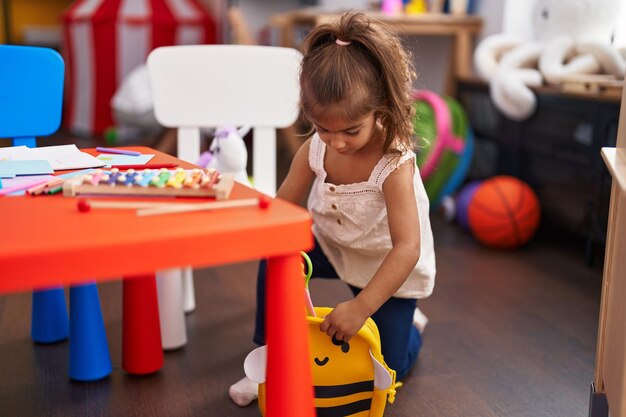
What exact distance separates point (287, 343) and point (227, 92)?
3.06ft

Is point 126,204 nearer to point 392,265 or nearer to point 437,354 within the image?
point 392,265

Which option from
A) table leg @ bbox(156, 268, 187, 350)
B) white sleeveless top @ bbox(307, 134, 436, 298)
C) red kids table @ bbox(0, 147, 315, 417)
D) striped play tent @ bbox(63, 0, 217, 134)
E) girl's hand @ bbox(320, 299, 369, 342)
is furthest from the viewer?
striped play tent @ bbox(63, 0, 217, 134)

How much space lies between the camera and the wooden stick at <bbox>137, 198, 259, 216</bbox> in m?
0.70

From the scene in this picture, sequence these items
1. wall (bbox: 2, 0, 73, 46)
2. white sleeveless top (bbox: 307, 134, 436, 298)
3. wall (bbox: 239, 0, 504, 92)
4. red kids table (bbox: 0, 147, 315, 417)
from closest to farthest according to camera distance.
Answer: red kids table (bbox: 0, 147, 315, 417)
white sleeveless top (bbox: 307, 134, 436, 298)
wall (bbox: 239, 0, 504, 92)
wall (bbox: 2, 0, 73, 46)

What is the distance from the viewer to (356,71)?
102cm

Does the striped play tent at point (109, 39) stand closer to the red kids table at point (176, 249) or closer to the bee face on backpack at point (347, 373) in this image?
the bee face on backpack at point (347, 373)

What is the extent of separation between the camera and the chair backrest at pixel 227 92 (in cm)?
156

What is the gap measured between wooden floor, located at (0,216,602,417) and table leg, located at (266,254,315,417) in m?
0.48

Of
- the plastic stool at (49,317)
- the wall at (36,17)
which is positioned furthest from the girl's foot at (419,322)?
the wall at (36,17)

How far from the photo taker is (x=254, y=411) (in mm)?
1228

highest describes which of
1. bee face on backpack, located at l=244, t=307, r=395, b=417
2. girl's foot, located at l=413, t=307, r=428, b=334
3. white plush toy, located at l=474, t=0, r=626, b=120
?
white plush toy, located at l=474, t=0, r=626, b=120

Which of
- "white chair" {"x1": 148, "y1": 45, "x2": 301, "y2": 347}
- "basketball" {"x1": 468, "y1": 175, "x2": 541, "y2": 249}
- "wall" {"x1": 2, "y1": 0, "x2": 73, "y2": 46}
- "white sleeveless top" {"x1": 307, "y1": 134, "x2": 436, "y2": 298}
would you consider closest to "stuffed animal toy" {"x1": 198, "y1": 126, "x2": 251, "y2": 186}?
"white chair" {"x1": 148, "y1": 45, "x2": 301, "y2": 347}

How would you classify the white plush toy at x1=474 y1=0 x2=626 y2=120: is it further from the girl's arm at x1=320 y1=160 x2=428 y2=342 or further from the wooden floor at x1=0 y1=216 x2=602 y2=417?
the girl's arm at x1=320 y1=160 x2=428 y2=342

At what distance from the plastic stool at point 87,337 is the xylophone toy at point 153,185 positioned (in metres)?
0.51
